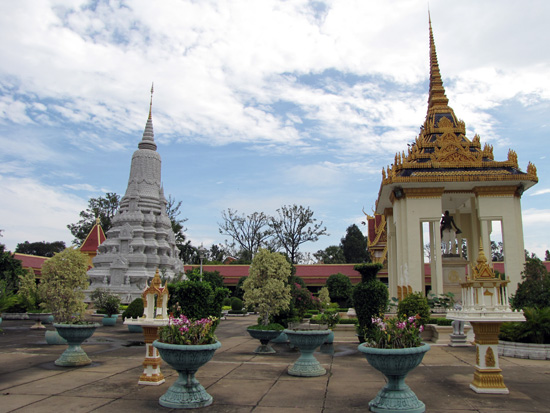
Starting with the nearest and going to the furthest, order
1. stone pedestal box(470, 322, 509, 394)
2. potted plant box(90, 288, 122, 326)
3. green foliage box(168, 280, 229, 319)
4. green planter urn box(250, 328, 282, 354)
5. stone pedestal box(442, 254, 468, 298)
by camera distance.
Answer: stone pedestal box(470, 322, 509, 394) → green planter urn box(250, 328, 282, 354) → green foliage box(168, 280, 229, 319) → potted plant box(90, 288, 122, 326) → stone pedestal box(442, 254, 468, 298)

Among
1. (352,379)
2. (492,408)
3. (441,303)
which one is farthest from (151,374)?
(441,303)

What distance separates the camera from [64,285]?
15.0 meters

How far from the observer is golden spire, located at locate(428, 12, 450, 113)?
25.8 meters

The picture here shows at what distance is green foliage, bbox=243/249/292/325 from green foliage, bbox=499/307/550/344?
673 cm

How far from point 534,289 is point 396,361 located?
9858 mm

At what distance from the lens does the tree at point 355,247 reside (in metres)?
62.5

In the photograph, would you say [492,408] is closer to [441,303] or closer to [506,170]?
[441,303]

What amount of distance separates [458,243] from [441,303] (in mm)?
8100

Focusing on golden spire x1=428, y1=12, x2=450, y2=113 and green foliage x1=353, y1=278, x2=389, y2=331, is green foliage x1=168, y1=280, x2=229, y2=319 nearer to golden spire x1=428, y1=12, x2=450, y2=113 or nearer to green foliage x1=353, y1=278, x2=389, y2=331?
green foliage x1=353, y1=278, x2=389, y2=331

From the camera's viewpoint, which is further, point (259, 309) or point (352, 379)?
point (259, 309)

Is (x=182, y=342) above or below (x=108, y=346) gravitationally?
above

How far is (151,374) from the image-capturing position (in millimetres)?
8578

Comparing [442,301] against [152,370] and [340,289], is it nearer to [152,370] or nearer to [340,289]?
[152,370]

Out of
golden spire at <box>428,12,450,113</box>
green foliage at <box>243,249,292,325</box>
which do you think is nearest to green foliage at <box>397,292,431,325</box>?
green foliage at <box>243,249,292,325</box>
